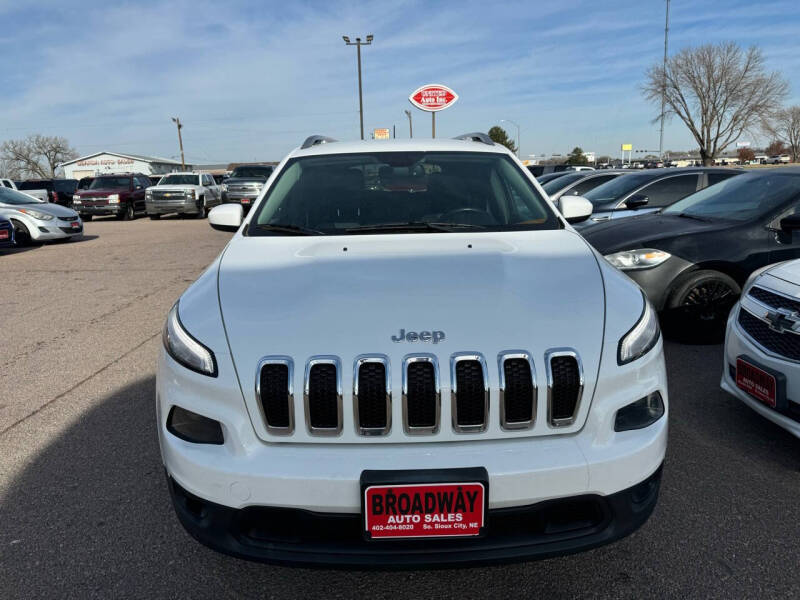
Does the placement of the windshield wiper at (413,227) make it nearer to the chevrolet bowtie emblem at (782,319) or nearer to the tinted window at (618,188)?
the chevrolet bowtie emblem at (782,319)

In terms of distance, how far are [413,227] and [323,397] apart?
1385mm

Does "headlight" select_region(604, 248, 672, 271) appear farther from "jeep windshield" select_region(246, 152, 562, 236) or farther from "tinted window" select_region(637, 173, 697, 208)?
"tinted window" select_region(637, 173, 697, 208)

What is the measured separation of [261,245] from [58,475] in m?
1.61

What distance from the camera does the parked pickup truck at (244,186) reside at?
21008mm

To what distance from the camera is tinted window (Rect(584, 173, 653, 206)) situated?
902 centimetres

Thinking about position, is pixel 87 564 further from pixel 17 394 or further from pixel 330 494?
pixel 17 394

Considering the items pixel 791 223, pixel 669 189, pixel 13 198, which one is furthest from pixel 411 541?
pixel 13 198

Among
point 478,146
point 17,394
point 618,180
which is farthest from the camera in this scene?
point 618,180

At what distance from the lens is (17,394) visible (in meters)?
4.27

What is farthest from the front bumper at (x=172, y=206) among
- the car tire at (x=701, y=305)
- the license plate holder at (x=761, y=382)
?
the license plate holder at (x=761, y=382)

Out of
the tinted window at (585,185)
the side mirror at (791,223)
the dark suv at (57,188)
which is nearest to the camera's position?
the side mirror at (791,223)

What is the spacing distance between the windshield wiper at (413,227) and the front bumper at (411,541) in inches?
60.5

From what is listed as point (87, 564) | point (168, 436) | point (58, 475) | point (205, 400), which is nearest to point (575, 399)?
point (205, 400)

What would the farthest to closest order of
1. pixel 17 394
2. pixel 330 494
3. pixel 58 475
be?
pixel 17 394
pixel 58 475
pixel 330 494
